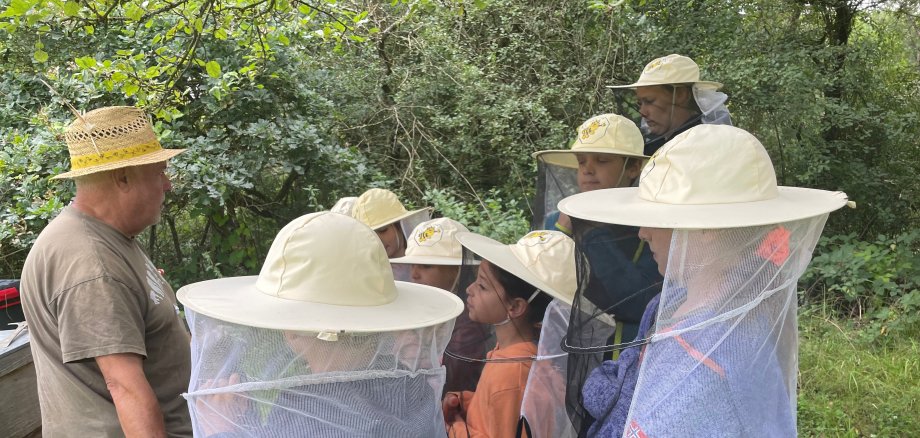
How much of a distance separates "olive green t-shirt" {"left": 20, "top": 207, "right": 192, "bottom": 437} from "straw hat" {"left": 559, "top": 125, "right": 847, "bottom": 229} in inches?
50.1

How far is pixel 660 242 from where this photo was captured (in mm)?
1683

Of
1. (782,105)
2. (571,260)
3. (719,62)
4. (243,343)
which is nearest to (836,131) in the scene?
(782,105)

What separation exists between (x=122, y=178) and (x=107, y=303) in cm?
44

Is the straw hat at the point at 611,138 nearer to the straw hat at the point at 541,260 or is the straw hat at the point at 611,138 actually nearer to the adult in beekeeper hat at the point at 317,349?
the straw hat at the point at 541,260

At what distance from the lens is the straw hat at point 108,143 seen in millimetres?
2127

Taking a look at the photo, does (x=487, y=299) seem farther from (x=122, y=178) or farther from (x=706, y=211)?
(x=122, y=178)

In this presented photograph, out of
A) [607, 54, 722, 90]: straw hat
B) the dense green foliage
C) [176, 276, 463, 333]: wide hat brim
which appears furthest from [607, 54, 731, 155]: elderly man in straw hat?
[176, 276, 463, 333]: wide hat brim

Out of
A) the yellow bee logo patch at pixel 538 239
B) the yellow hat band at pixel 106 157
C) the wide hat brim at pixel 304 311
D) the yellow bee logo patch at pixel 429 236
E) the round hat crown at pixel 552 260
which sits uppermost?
the yellow hat band at pixel 106 157

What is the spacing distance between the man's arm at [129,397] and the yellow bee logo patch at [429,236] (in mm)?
1587

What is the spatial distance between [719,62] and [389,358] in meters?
6.24

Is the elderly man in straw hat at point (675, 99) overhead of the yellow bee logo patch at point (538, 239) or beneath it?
overhead

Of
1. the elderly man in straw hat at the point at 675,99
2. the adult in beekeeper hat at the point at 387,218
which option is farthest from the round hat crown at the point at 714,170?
the adult in beekeeper hat at the point at 387,218

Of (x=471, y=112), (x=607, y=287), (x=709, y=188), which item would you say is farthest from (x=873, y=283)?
(x=709, y=188)

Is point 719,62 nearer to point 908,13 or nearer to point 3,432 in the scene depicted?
point 908,13
